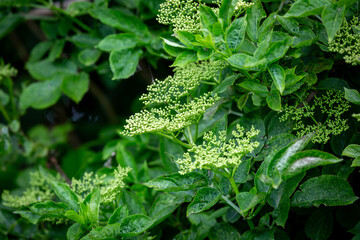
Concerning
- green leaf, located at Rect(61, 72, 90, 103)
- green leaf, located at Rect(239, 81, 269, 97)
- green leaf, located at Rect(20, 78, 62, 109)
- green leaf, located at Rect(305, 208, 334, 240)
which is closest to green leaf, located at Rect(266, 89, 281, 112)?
green leaf, located at Rect(239, 81, 269, 97)

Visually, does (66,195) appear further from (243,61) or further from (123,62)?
(243,61)

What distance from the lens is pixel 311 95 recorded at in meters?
1.03

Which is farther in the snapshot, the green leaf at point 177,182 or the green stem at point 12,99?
the green stem at point 12,99

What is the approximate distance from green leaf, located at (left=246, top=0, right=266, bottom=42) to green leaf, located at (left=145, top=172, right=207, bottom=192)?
38 centimetres

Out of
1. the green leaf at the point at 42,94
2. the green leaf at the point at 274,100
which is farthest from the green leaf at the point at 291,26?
the green leaf at the point at 42,94

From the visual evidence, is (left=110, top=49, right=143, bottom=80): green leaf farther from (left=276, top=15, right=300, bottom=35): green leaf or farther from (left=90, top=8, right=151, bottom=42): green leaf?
(left=276, top=15, right=300, bottom=35): green leaf

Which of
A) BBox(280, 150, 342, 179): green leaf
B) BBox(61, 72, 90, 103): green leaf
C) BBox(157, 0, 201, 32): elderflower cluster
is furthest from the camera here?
BBox(61, 72, 90, 103): green leaf

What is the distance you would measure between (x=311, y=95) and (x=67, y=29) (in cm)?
116

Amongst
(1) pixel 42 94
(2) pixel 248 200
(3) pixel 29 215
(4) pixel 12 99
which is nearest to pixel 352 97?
(2) pixel 248 200

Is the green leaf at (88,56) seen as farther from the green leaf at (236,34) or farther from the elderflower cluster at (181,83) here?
the green leaf at (236,34)

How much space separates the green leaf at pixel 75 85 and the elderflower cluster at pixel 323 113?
3.13ft

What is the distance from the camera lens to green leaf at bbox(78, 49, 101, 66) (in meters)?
1.52

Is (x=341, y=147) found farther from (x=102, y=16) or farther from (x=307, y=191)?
(x=102, y=16)

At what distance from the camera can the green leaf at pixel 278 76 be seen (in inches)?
31.6
